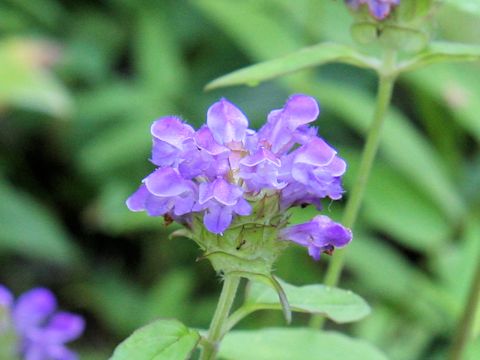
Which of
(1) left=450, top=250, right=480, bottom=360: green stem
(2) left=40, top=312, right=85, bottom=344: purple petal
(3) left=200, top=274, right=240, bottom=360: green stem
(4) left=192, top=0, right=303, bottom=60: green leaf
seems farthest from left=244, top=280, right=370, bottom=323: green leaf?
(4) left=192, top=0, right=303, bottom=60: green leaf

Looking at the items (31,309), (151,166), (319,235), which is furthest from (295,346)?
(151,166)

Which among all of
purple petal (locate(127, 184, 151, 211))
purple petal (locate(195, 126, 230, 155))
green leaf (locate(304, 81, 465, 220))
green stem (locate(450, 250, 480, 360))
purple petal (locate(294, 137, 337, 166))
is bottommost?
purple petal (locate(127, 184, 151, 211))

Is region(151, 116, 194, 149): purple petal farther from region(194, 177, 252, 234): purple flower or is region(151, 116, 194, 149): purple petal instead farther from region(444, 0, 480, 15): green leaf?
region(444, 0, 480, 15): green leaf

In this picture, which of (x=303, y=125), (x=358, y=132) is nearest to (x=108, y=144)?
(x=358, y=132)

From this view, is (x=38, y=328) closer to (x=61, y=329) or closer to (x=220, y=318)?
(x=61, y=329)

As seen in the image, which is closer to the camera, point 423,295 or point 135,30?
point 423,295

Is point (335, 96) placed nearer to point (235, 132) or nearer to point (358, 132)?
point (358, 132)
